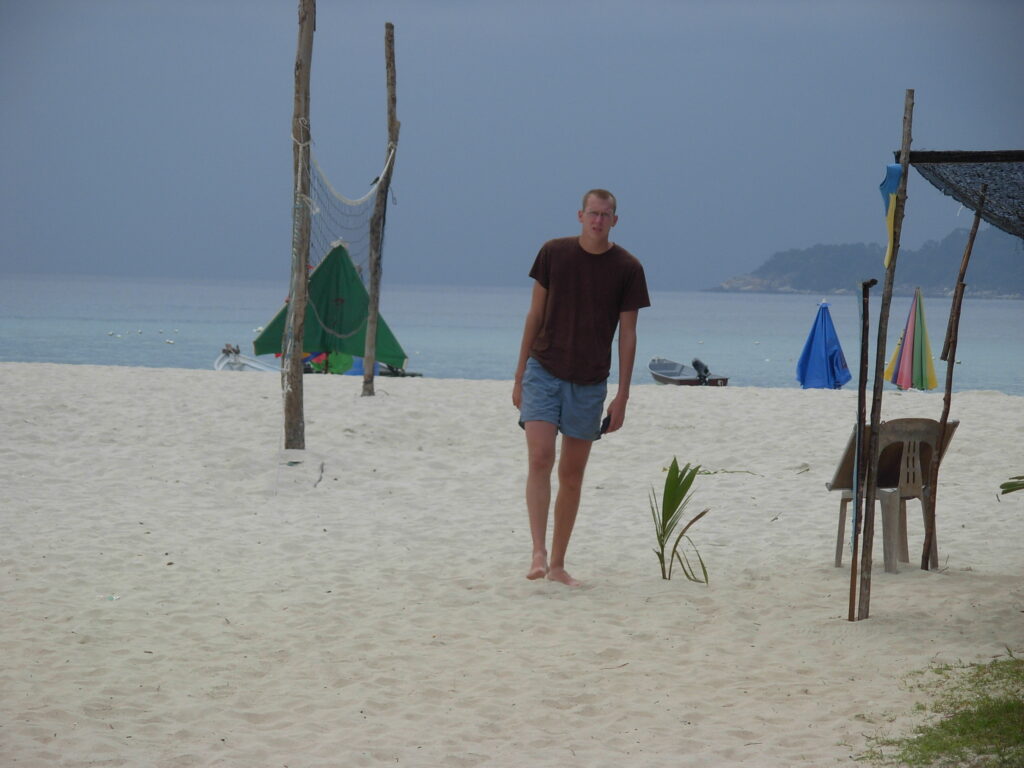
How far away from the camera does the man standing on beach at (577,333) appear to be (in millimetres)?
3941

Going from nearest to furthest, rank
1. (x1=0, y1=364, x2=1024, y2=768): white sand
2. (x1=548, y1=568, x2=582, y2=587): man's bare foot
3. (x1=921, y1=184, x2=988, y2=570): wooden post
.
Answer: (x1=0, y1=364, x2=1024, y2=768): white sand, (x1=921, y1=184, x2=988, y2=570): wooden post, (x1=548, y1=568, x2=582, y2=587): man's bare foot

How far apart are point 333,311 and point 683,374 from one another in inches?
327

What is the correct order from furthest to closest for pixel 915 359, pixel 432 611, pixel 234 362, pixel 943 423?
pixel 234 362
pixel 915 359
pixel 943 423
pixel 432 611

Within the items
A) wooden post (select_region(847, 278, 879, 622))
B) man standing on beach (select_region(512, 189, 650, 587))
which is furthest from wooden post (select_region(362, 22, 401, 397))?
wooden post (select_region(847, 278, 879, 622))

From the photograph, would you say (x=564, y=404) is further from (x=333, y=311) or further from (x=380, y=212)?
(x=333, y=311)

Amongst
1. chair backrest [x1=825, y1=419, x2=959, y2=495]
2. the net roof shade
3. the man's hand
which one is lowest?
chair backrest [x1=825, y1=419, x2=959, y2=495]

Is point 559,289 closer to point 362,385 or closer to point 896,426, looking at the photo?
point 896,426

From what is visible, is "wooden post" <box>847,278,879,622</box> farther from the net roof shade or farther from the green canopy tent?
the green canopy tent

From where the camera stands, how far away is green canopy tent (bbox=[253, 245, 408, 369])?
12.6 m

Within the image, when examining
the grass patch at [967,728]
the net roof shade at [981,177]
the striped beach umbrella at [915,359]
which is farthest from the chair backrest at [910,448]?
the striped beach umbrella at [915,359]

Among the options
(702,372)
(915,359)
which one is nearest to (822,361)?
(915,359)

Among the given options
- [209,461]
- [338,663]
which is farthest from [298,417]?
[338,663]

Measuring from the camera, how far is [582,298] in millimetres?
3949

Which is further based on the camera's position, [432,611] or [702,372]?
[702,372]
